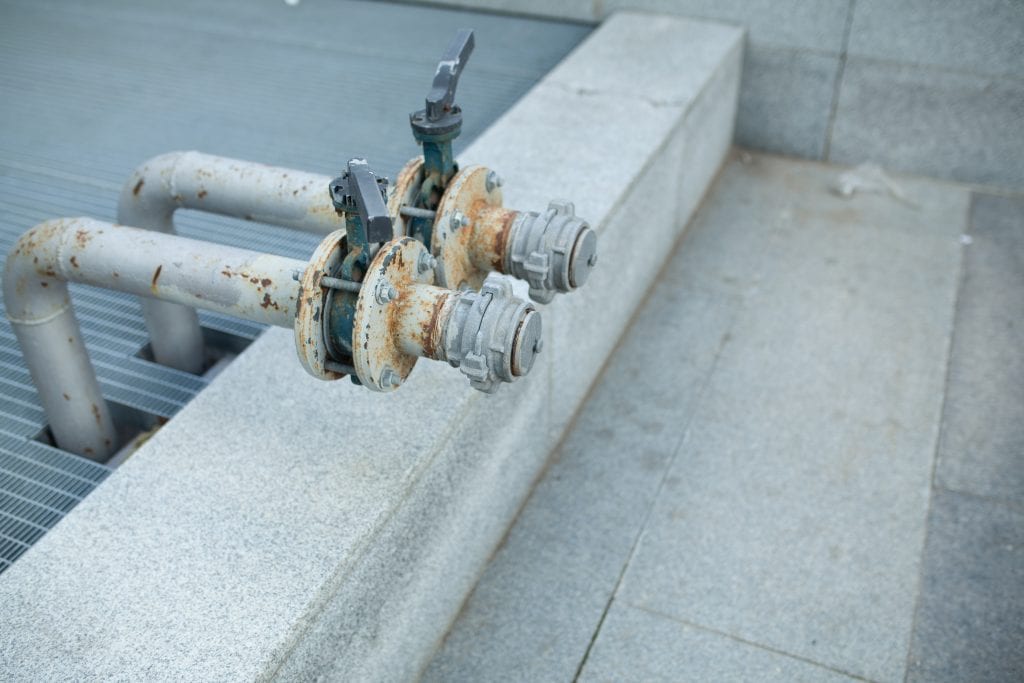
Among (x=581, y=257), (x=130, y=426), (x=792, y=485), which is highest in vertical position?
(x=581, y=257)

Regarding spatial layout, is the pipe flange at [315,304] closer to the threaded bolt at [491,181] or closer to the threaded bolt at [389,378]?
the threaded bolt at [389,378]

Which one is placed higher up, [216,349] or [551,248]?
[551,248]

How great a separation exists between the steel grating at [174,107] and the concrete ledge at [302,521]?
0.39m

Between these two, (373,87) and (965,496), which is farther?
(373,87)

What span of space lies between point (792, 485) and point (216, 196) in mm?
2145

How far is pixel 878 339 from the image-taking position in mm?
3969

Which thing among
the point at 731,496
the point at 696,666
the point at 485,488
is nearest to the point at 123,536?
the point at 485,488

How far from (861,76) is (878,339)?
1.74m

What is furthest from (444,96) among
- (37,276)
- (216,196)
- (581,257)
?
(37,276)

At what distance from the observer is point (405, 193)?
238 cm

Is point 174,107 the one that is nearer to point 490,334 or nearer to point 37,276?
point 37,276

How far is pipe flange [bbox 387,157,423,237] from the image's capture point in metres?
2.35

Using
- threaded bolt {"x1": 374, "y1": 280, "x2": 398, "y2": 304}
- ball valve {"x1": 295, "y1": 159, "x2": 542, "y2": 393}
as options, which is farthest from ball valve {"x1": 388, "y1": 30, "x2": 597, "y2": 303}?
threaded bolt {"x1": 374, "y1": 280, "x2": 398, "y2": 304}

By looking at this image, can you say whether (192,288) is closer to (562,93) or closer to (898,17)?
(562,93)
